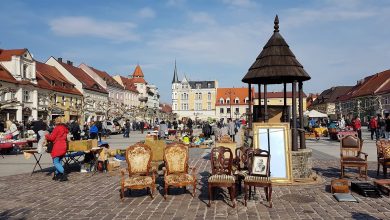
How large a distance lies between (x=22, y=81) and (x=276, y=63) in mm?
38163

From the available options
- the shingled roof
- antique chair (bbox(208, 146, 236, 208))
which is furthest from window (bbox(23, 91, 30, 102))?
antique chair (bbox(208, 146, 236, 208))

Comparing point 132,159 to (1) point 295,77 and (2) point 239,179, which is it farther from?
(1) point 295,77

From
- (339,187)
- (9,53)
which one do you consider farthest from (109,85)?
(339,187)

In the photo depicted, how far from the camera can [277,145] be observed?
31.7 feet

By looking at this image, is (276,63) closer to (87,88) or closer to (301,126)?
(301,126)

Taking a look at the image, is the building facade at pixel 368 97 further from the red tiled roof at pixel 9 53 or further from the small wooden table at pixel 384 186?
the small wooden table at pixel 384 186

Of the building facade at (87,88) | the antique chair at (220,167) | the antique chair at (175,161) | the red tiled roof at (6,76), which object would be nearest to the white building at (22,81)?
the red tiled roof at (6,76)

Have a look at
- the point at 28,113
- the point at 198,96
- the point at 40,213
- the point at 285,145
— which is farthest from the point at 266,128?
the point at 198,96

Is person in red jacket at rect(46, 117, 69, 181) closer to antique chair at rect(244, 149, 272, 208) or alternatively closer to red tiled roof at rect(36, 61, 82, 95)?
antique chair at rect(244, 149, 272, 208)

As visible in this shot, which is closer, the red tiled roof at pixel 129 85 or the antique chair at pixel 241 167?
the antique chair at pixel 241 167

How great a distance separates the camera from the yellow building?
339 ft

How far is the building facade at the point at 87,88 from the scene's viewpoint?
5609 cm

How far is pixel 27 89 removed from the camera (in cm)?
4222

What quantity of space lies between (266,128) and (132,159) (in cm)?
383
